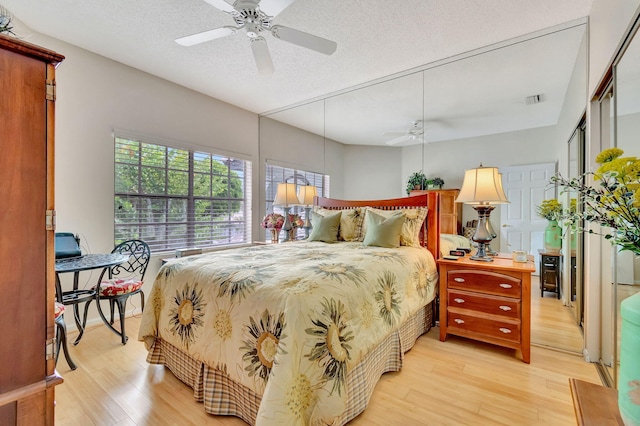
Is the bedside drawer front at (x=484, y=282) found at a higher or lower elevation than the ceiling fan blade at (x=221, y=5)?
lower

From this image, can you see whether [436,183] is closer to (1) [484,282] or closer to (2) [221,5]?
(1) [484,282]

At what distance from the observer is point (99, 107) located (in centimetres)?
309

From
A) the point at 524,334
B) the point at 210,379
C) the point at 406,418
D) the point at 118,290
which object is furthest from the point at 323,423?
the point at 118,290

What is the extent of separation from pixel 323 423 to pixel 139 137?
138 inches

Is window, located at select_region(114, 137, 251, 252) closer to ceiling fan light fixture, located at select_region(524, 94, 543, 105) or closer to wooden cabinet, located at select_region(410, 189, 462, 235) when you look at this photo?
wooden cabinet, located at select_region(410, 189, 462, 235)

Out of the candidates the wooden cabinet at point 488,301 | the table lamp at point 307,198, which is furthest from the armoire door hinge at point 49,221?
the table lamp at point 307,198

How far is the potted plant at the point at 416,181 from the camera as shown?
3.24m

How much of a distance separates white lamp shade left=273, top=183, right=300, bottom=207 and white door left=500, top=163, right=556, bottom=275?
2547 millimetres

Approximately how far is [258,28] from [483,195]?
89.3 inches

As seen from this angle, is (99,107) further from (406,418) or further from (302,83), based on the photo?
(406,418)

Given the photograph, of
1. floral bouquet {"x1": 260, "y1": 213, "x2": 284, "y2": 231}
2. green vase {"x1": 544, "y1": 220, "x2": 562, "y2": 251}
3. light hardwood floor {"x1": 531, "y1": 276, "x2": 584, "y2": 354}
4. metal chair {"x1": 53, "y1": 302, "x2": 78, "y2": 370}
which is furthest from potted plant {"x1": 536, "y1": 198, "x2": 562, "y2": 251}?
metal chair {"x1": 53, "y1": 302, "x2": 78, "y2": 370}

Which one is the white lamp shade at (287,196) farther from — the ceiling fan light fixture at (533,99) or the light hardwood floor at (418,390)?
the ceiling fan light fixture at (533,99)

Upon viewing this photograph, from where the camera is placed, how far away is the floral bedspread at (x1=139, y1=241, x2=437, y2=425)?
4.28 feet

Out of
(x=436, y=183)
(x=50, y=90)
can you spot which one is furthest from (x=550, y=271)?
(x=50, y=90)
